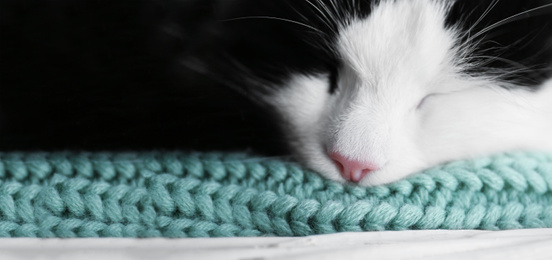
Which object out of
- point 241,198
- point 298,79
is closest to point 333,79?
point 298,79

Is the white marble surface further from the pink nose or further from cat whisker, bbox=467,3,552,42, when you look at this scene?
cat whisker, bbox=467,3,552,42

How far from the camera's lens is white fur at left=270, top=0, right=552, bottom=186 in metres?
0.60

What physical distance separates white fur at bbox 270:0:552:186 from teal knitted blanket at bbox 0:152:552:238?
0.08ft

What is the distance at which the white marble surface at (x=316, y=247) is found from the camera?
20.3 inches

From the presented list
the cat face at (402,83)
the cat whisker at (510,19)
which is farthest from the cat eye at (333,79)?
the cat whisker at (510,19)

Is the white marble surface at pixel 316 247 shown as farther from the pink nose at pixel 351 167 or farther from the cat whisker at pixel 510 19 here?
the cat whisker at pixel 510 19

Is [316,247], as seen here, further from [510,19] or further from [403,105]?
[510,19]

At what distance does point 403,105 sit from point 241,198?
183 millimetres

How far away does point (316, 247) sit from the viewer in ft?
1.74

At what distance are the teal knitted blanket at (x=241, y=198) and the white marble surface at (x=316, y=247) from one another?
0.06 ft

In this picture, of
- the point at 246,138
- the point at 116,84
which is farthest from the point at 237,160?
the point at 116,84

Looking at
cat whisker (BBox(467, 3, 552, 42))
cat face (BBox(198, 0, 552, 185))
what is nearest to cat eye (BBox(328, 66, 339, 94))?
cat face (BBox(198, 0, 552, 185))

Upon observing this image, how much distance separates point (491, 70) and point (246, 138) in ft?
0.89

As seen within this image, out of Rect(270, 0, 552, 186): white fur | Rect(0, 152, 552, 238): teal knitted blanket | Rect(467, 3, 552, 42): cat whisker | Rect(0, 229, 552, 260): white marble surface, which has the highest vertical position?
Rect(467, 3, 552, 42): cat whisker
